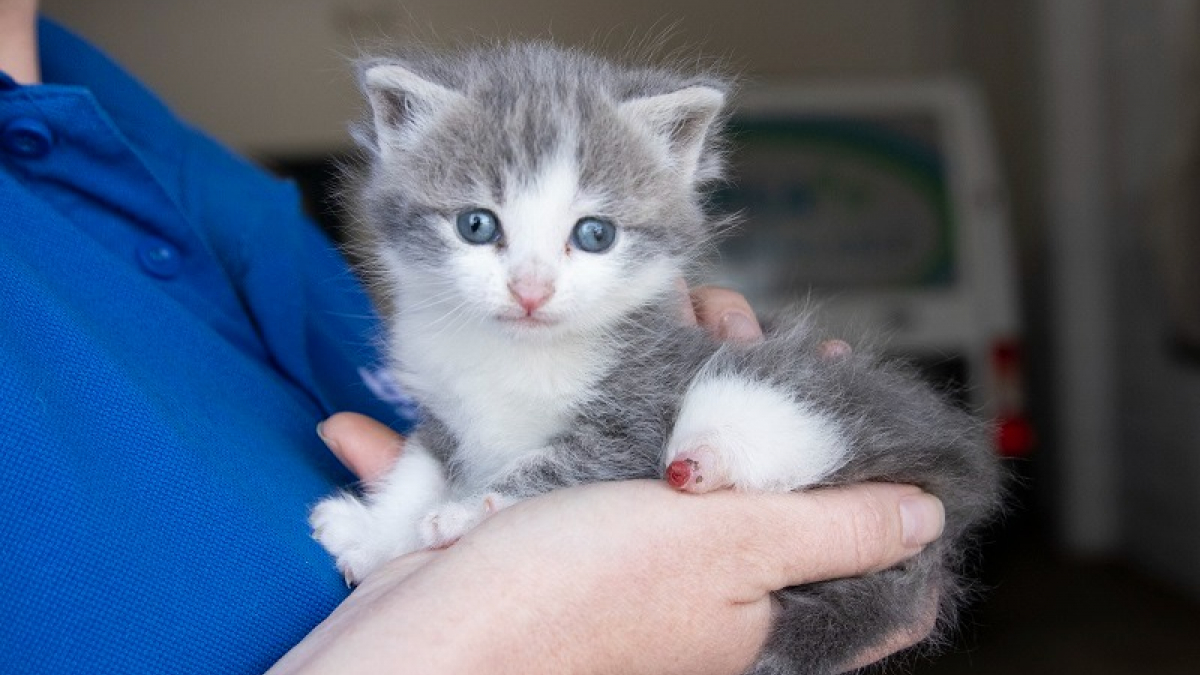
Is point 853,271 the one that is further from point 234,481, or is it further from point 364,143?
point 234,481

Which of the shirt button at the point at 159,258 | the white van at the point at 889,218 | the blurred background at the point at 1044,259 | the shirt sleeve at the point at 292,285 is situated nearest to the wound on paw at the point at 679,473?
the shirt sleeve at the point at 292,285

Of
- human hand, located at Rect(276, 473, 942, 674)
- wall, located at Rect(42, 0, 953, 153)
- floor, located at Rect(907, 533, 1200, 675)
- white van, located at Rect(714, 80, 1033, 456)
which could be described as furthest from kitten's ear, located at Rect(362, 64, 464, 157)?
wall, located at Rect(42, 0, 953, 153)

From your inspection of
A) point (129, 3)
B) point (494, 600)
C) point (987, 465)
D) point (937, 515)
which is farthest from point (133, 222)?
point (129, 3)

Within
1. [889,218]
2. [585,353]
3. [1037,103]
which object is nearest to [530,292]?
[585,353]

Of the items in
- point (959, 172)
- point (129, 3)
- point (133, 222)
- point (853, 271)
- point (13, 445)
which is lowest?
point (853, 271)

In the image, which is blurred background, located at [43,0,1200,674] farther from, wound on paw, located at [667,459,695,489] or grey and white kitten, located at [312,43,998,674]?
wound on paw, located at [667,459,695,489]

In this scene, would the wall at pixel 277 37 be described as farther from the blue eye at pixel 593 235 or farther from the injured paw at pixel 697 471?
the injured paw at pixel 697 471
